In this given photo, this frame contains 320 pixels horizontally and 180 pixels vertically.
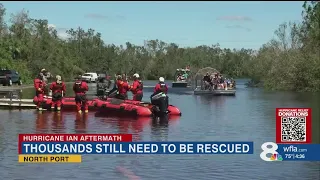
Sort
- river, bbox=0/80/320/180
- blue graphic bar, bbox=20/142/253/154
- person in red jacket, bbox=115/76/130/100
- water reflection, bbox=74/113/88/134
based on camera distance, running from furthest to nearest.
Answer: person in red jacket, bbox=115/76/130/100 → water reflection, bbox=74/113/88/134 → river, bbox=0/80/320/180 → blue graphic bar, bbox=20/142/253/154

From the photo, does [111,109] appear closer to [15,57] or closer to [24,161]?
[24,161]

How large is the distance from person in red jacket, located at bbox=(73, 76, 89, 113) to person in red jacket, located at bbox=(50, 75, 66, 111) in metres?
0.78

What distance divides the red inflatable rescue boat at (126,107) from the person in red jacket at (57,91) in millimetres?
1671

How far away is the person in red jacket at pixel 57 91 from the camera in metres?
29.0

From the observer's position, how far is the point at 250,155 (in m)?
16.8

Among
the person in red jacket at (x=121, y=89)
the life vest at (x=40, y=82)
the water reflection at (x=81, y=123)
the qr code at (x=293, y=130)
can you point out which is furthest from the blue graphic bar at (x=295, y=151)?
the life vest at (x=40, y=82)

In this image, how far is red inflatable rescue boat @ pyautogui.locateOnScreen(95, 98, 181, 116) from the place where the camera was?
89.4 feet

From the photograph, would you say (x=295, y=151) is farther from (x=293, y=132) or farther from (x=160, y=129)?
(x=160, y=129)

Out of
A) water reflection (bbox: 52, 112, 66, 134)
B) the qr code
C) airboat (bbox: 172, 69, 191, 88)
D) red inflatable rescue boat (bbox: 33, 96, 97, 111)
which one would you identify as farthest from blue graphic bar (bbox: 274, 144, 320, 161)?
airboat (bbox: 172, 69, 191, 88)

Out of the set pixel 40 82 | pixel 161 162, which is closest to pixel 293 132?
pixel 161 162

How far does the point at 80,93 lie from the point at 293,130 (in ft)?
60.5

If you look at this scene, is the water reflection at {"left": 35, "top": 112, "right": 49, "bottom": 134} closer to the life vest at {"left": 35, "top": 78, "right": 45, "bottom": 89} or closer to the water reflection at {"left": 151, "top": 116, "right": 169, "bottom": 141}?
the life vest at {"left": 35, "top": 78, "right": 45, "bottom": 89}

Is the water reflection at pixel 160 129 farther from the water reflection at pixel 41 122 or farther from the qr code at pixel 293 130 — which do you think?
the qr code at pixel 293 130

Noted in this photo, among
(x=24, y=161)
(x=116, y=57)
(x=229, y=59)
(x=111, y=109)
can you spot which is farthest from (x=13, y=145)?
(x=229, y=59)
